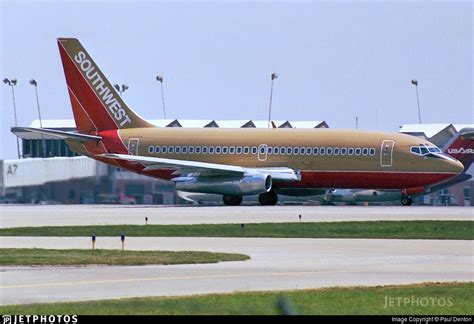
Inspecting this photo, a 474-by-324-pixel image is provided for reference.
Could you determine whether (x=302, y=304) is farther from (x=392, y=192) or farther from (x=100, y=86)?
(x=100, y=86)

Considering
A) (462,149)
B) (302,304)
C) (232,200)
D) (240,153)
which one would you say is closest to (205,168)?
(232,200)

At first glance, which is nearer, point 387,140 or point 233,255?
point 233,255

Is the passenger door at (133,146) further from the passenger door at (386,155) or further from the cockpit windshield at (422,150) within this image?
the cockpit windshield at (422,150)

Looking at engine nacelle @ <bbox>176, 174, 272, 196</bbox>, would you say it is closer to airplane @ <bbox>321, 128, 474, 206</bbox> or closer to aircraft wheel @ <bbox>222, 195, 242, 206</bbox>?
aircraft wheel @ <bbox>222, 195, 242, 206</bbox>

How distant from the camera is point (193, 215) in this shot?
173 feet

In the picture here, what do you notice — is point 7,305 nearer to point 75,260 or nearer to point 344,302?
point 344,302

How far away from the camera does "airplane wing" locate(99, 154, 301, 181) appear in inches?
2504

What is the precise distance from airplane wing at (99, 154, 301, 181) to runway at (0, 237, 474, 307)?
28298 mm

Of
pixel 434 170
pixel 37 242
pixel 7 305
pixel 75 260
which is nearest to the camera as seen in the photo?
pixel 7 305

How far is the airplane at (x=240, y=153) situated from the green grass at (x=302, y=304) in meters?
40.0

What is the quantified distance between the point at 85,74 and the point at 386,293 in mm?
47085

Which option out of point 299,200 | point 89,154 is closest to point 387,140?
point 299,200

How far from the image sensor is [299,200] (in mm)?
71562

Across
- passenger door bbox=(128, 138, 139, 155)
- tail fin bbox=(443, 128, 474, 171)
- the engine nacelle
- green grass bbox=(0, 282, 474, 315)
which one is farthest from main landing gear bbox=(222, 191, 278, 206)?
green grass bbox=(0, 282, 474, 315)
